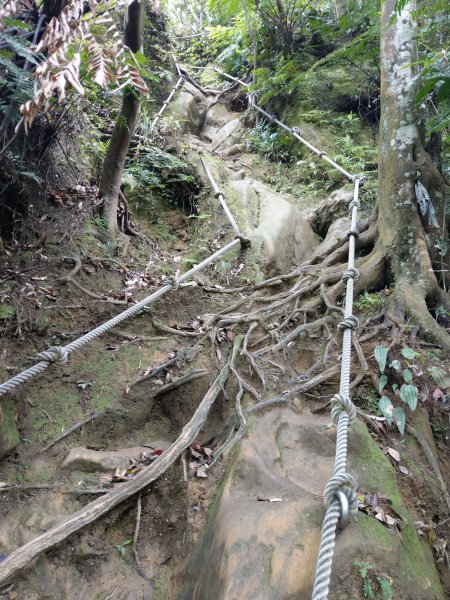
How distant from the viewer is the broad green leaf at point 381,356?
3.01 m

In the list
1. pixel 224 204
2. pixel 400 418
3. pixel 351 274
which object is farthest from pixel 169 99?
pixel 400 418

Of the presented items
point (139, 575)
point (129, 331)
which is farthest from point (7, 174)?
point (139, 575)

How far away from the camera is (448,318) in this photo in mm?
3713

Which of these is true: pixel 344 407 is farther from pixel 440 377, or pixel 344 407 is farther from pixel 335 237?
pixel 335 237

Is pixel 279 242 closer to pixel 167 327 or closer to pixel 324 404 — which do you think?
pixel 167 327

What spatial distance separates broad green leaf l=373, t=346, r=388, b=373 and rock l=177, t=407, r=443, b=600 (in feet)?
→ 1.69

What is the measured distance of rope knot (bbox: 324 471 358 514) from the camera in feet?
5.45

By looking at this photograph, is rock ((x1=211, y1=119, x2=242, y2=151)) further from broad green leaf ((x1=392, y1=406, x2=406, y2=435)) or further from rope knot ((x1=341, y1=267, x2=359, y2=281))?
broad green leaf ((x1=392, y1=406, x2=406, y2=435))

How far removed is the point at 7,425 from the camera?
9.02 ft

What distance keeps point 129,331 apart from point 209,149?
574cm

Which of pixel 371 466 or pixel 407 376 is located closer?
pixel 371 466

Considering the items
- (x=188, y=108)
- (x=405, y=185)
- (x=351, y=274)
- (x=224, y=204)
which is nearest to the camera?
(x=351, y=274)

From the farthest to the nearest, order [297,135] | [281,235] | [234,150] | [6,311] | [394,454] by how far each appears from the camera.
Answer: [234,150]
[297,135]
[281,235]
[6,311]
[394,454]

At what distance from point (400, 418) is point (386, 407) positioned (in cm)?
11
